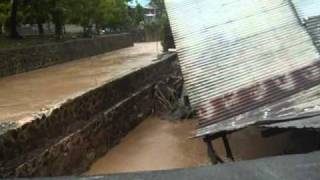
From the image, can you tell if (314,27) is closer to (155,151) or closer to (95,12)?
(155,151)

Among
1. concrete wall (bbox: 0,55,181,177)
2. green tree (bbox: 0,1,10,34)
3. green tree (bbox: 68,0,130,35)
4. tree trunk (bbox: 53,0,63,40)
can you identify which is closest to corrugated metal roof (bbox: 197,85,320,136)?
concrete wall (bbox: 0,55,181,177)

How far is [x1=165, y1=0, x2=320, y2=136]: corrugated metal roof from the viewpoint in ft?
23.8

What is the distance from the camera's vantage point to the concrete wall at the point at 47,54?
19.1m

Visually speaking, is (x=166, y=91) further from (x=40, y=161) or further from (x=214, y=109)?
(x=214, y=109)

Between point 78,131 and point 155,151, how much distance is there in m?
2.66

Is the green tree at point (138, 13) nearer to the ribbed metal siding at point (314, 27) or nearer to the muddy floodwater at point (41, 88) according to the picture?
the muddy floodwater at point (41, 88)

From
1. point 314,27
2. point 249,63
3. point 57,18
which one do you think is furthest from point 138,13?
point 249,63

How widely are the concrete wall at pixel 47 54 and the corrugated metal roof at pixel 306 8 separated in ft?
41.3

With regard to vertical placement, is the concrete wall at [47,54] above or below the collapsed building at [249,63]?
below

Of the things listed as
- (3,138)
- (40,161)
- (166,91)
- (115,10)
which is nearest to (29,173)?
(40,161)

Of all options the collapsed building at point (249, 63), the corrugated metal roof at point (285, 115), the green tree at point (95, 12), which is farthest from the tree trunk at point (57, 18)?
the corrugated metal roof at point (285, 115)

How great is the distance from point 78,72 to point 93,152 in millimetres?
7805

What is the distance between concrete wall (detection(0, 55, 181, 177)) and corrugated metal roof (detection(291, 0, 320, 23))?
197 inches

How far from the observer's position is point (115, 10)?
39.4m
